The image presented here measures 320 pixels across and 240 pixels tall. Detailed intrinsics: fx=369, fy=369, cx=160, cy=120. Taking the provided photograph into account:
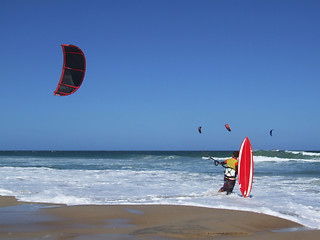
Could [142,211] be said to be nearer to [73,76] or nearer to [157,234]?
[157,234]

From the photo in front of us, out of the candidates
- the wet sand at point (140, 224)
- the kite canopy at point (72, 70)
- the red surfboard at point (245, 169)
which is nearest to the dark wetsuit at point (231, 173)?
the red surfboard at point (245, 169)

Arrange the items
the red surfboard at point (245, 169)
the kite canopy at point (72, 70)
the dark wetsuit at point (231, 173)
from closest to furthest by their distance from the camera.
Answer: the red surfboard at point (245, 169) → the dark wetsuit at point (231, 173) → the kite canopy at point (72, 70)

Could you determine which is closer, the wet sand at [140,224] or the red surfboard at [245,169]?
the wet sand at [140,224]

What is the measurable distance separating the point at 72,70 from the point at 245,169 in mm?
5206

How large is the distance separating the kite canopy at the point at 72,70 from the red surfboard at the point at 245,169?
4647 millimetres

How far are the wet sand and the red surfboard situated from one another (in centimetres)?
214

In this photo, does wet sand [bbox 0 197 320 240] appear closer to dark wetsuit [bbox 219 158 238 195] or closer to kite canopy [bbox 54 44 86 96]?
dark wetsuit [bbox 219 158 238 195]

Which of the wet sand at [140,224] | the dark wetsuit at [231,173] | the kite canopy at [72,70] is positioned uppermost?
the kite canopy at [72,70]

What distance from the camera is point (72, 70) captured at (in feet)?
32.6

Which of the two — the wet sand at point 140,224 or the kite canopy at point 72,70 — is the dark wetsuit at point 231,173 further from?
the kite canopy at point 72,70

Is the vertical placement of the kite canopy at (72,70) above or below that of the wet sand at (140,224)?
above

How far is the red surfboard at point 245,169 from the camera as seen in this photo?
8.60m

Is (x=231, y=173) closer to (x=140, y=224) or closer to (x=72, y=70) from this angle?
(x=140, y=224)

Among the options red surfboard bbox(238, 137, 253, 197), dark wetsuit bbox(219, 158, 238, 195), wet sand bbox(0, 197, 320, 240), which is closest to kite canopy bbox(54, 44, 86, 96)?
Answer: wet sand bbox(0, 197, 320, 240)
